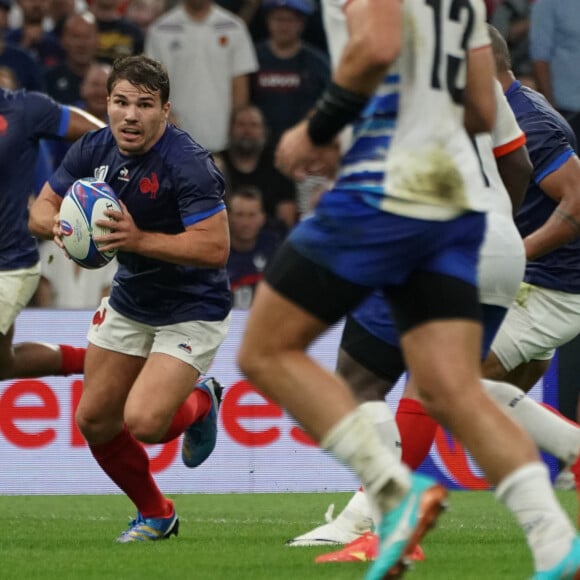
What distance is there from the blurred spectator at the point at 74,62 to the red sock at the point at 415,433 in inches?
279

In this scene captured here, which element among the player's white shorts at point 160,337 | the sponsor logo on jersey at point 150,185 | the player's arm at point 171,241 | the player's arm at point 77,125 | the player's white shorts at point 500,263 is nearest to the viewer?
the player's white shorts at point 500,263

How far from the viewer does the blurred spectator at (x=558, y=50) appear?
11969 mm

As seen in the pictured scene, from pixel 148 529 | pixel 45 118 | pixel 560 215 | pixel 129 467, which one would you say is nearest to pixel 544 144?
pixel 560 215

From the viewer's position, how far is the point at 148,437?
20.6ft

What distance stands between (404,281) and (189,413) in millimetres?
2621

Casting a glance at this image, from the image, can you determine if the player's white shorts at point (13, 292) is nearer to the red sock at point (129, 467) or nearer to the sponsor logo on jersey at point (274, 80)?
Result: the red sock at point (129, 467)

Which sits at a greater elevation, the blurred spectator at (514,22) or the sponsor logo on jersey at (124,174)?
the sponsor logo on jersey at (124,174)

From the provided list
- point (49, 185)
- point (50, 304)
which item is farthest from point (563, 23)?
point (49, 185)

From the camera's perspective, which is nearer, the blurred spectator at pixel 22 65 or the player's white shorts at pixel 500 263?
the player's white shorts at pixel 500 263

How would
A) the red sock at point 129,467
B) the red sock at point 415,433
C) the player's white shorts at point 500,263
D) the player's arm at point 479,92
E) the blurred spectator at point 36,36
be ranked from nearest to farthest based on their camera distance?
1. the player's arm at point 479,92
2. the player's white shorts at point 500,263
3. the red sock at point 415,433
4. the red sock at point 129,467
5. the blurred spectator at point 36,36

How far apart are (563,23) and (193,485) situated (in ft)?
17.3

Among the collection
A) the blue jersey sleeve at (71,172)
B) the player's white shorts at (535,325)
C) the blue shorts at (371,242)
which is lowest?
the player's white shorts at (535,325)

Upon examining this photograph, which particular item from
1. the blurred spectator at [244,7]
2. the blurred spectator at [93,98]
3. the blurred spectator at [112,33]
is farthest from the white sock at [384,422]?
the blurred spectator at [244,7]

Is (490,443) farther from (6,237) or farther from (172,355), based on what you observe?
(6,237)
